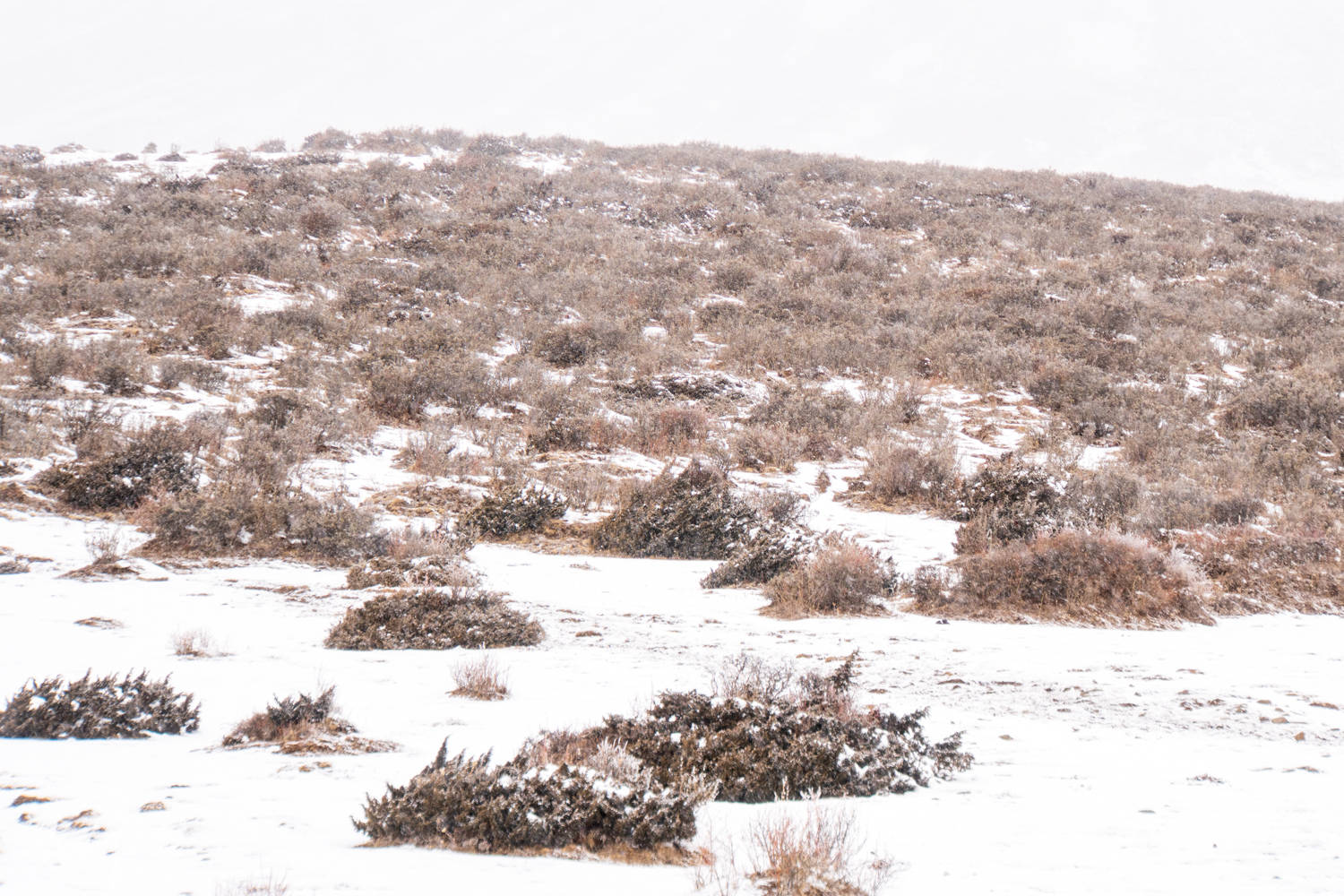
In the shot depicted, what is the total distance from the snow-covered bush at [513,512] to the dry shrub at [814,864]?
22.2ft

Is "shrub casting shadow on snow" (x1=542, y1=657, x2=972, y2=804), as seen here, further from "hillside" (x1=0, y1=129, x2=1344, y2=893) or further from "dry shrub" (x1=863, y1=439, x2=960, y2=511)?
"dry shrub" (x1=863, y1=439, x2=960, y2=511)

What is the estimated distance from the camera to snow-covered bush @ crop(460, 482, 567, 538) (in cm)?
874

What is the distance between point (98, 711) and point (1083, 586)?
6501 millimetres

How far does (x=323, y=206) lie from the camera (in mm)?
21953

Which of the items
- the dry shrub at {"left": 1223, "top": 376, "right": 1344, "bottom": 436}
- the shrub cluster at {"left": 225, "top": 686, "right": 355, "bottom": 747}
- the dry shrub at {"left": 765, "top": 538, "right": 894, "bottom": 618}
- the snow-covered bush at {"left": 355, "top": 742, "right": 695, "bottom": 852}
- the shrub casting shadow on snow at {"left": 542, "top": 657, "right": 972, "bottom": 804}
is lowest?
the dry shrub at {"left": 765, "top": 538, "right": 894, "bottom": 618}

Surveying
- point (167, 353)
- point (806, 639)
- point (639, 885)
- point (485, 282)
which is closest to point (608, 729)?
point (639, 885)

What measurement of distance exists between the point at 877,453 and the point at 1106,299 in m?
12.0

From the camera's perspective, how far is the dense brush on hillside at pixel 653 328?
995cm

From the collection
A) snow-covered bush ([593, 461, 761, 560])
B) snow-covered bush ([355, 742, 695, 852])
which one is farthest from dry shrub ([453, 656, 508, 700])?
snow-covered bush ([593, 461, 761, 560])

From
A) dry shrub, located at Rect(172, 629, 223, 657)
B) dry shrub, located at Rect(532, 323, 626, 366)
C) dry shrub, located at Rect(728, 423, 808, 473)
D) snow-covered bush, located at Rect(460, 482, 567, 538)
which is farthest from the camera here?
dry shrub, located at Rect(532, 323, 626, 366)

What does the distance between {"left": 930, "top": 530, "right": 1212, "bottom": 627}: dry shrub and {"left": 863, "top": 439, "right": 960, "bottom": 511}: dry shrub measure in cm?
321

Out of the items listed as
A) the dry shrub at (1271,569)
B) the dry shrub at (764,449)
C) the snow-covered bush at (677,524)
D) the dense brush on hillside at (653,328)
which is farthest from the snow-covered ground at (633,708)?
the dry shrub at (764,449)

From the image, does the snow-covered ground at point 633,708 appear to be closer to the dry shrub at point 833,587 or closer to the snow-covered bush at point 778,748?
the snow-covered bush at point 778,748

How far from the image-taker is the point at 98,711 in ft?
11.0
